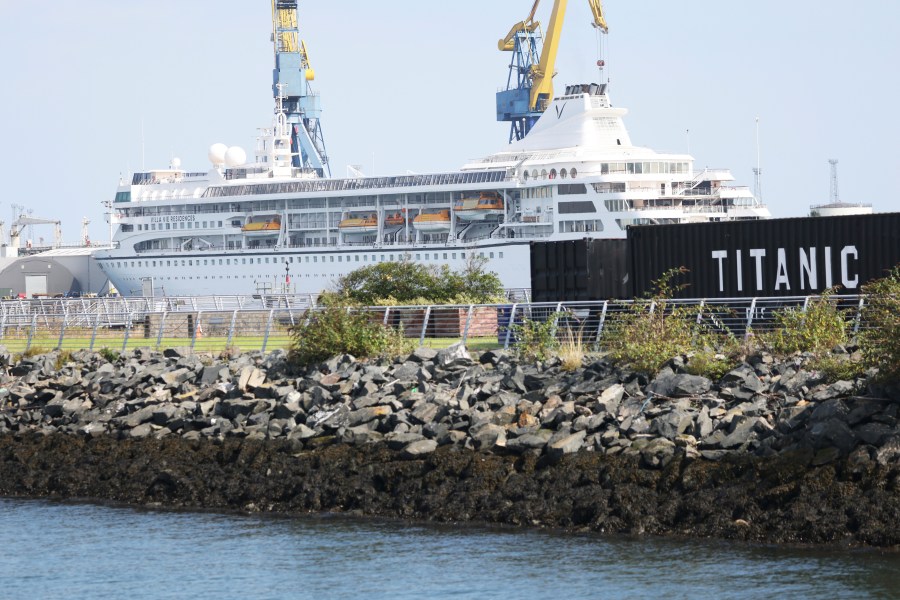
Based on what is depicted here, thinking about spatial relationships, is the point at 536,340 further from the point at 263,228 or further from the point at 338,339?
the point at 263,228

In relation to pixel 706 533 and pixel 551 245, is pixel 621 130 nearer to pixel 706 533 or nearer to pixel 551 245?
pixel 551 245

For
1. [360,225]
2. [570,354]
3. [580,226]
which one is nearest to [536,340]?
[570,354]

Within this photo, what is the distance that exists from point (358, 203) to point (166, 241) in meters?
12.8

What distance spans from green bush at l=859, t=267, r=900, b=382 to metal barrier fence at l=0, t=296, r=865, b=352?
0.82 metres

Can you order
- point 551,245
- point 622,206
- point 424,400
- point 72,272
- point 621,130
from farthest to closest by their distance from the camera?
point 72,272, point 621,130, point 622,206, point 551,245, point 424,400

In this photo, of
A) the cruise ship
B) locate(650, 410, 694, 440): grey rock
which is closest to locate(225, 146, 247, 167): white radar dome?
the cruise ship

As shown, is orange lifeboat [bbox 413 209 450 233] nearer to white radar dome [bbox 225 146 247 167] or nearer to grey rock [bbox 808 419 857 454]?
white radar dome [bbox 225 146 247 167]

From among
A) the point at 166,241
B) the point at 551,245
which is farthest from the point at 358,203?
the point at 551,245

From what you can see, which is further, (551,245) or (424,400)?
(551,245)

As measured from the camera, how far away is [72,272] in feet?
301

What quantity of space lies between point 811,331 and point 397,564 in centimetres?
772

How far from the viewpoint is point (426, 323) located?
2472 centimetres

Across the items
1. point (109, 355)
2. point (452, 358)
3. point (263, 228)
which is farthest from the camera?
point (263, 228)

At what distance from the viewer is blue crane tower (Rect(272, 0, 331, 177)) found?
305ft
